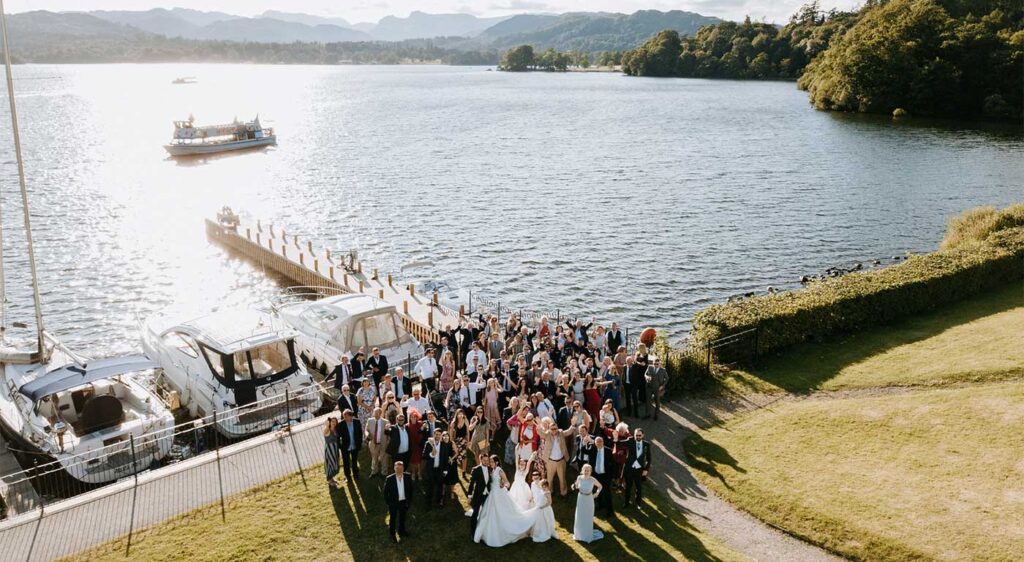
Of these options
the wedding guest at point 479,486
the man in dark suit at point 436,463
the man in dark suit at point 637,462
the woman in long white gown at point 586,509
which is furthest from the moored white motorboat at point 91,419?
the man in dark suit at point 637,462

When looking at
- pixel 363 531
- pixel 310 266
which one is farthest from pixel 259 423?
pixel 310 266

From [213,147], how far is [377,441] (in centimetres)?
Answer: 8388

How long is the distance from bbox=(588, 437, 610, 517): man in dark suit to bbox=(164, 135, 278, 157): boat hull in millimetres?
85586

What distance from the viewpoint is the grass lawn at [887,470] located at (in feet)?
44.5

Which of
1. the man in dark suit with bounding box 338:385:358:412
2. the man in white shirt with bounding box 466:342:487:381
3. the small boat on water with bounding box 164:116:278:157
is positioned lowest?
the man in dark suit with bounding box 338:385:358:412

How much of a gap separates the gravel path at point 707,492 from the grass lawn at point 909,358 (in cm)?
161

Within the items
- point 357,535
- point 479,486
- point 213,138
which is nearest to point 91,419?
point 357,535

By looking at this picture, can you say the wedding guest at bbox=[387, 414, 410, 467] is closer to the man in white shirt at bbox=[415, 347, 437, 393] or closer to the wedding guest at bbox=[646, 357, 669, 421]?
the man in white shirt at bbox=[415, 347, 437, 393]

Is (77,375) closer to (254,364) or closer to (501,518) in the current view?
(254,364)

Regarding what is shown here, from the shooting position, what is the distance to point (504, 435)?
18.0 m

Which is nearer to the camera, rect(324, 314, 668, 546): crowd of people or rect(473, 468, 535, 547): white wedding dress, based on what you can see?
rect(473, 468, 535, 547): white wedding dress

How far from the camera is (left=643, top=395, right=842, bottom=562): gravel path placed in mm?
13664

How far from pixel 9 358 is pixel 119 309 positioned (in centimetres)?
1420

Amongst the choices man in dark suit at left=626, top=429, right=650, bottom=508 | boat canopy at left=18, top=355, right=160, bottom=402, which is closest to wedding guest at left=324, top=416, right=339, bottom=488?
man in dark suit at left=626, top=429, right=650, bottom=508
